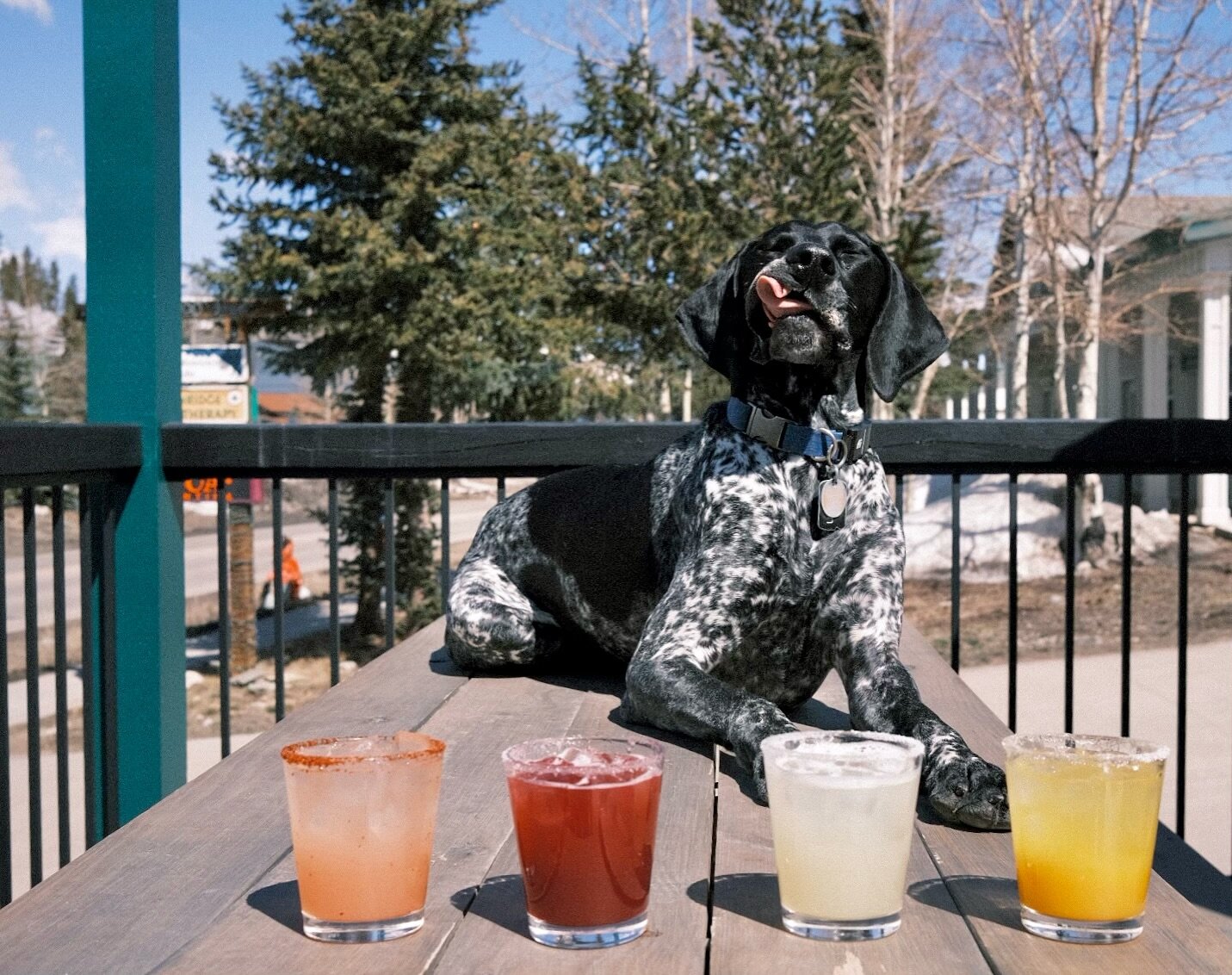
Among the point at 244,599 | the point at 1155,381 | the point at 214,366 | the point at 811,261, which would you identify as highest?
the point at 1155,381

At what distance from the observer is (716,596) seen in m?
2.11

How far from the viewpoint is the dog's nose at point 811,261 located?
7.15 ft

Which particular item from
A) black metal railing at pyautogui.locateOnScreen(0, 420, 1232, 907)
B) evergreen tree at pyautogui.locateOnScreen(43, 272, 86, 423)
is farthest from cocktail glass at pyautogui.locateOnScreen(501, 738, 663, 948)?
evergreen tree at pyautogui.locateOnScreen(43, 272, 86, 423)

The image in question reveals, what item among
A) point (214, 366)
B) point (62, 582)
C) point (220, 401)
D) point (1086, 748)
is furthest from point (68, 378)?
point (1086, 748)

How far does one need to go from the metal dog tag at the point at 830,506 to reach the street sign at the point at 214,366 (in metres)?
12.0

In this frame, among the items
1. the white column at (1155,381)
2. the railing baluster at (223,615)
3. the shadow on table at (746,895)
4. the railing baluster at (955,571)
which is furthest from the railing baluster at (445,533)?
the white column at (1155,381)

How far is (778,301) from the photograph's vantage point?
7.22 ft

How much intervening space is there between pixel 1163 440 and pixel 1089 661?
8271 millimetres

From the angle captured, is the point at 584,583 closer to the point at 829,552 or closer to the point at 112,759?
the point at 829,552

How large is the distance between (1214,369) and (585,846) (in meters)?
19.0

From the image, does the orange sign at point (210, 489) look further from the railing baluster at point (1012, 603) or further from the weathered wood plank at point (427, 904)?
the railing baluster at point (1012, 603)

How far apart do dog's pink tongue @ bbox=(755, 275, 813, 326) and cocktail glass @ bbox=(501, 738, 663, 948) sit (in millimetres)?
1291

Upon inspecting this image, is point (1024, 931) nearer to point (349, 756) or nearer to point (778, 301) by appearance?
point (349, 756)

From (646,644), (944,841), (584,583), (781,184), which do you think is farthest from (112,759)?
(781,184)
